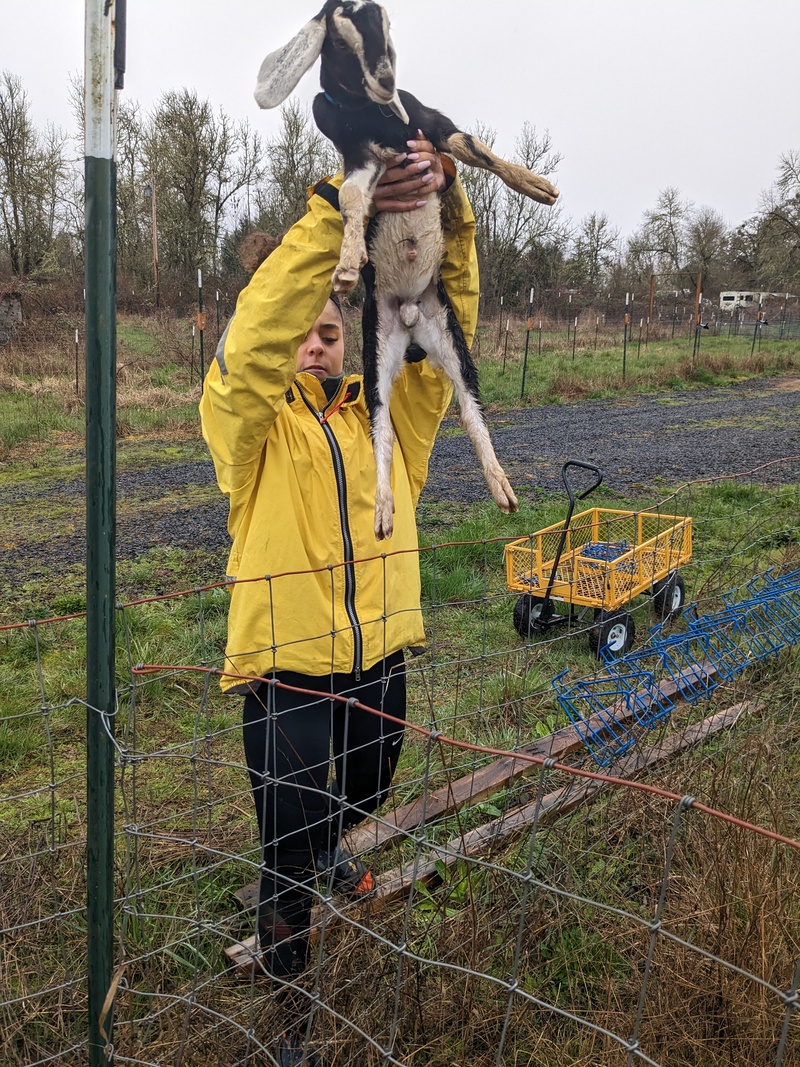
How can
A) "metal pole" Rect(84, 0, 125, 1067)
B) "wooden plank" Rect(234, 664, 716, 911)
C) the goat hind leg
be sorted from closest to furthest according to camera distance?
"metal pole" Rect(84, 0, 125, 1067), the goat hind leg, "wooden plank" Rect(234, 664, 716, 911)

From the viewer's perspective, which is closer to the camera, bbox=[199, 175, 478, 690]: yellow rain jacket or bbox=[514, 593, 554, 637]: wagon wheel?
bbox=[199, 175, 478, 690]: yellow rain jacket

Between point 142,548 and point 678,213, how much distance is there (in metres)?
36.1

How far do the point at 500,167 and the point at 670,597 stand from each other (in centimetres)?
382

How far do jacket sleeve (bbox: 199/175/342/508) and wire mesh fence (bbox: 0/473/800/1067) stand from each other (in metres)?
0.68

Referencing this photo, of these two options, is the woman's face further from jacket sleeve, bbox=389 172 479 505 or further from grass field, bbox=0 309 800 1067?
grass field, bbox=0 309 800 1067

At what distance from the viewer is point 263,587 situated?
2201 millimetres

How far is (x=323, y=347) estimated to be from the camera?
8.11ft

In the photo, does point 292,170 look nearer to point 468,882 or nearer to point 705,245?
point 468,882

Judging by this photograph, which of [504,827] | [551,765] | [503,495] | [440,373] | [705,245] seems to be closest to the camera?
[551,765]

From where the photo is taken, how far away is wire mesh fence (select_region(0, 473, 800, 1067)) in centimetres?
181

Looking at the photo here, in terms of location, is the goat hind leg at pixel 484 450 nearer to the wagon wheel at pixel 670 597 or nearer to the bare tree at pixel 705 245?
the wagon wheel at pixel 670 597

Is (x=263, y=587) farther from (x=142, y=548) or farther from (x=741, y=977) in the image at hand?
(x=142, y=548)

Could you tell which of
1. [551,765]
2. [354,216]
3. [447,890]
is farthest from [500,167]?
[447,890]

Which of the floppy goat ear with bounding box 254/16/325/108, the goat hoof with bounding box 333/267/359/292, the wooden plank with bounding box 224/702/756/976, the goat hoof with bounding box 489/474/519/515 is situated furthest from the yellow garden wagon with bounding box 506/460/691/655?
the floppy goat ear with bounding box 254/16/325/108
